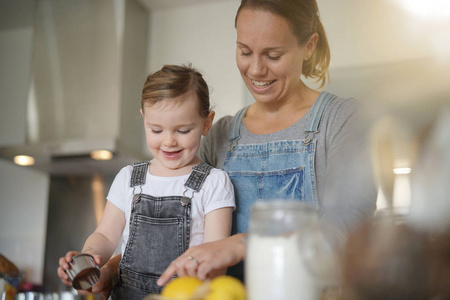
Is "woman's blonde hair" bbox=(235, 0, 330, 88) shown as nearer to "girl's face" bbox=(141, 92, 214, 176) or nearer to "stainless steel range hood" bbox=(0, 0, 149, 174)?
"girl's face" bbox=(141, 92, 214, 176)

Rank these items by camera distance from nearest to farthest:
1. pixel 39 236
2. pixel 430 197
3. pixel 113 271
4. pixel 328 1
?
pixel 430 197
pixel 113 271
pixel 328 1
pixel 39 236

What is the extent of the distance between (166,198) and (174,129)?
163 mm

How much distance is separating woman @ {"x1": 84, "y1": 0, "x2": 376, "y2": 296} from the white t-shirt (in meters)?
0.11

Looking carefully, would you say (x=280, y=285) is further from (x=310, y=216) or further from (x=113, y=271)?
(x=113, y=271)

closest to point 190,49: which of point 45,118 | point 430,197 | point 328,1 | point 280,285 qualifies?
point 328,1

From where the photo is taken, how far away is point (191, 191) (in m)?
1.10

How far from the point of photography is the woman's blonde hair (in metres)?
1.22

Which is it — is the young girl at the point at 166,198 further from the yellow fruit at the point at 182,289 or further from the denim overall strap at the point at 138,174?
the yellow fruit at the point at 182,289

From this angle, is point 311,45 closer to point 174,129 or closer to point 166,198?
point 174,129

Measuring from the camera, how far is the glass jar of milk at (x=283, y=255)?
0.55 metres

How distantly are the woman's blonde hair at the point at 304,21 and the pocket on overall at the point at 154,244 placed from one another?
595 millimetres

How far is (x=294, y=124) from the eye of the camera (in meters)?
1.23

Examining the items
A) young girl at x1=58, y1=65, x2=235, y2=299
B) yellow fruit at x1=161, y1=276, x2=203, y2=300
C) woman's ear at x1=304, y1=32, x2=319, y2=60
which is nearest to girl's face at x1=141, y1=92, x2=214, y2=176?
young girl at x1=58, y1=65, x2=235, y2=299

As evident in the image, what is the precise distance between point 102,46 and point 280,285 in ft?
7.90
